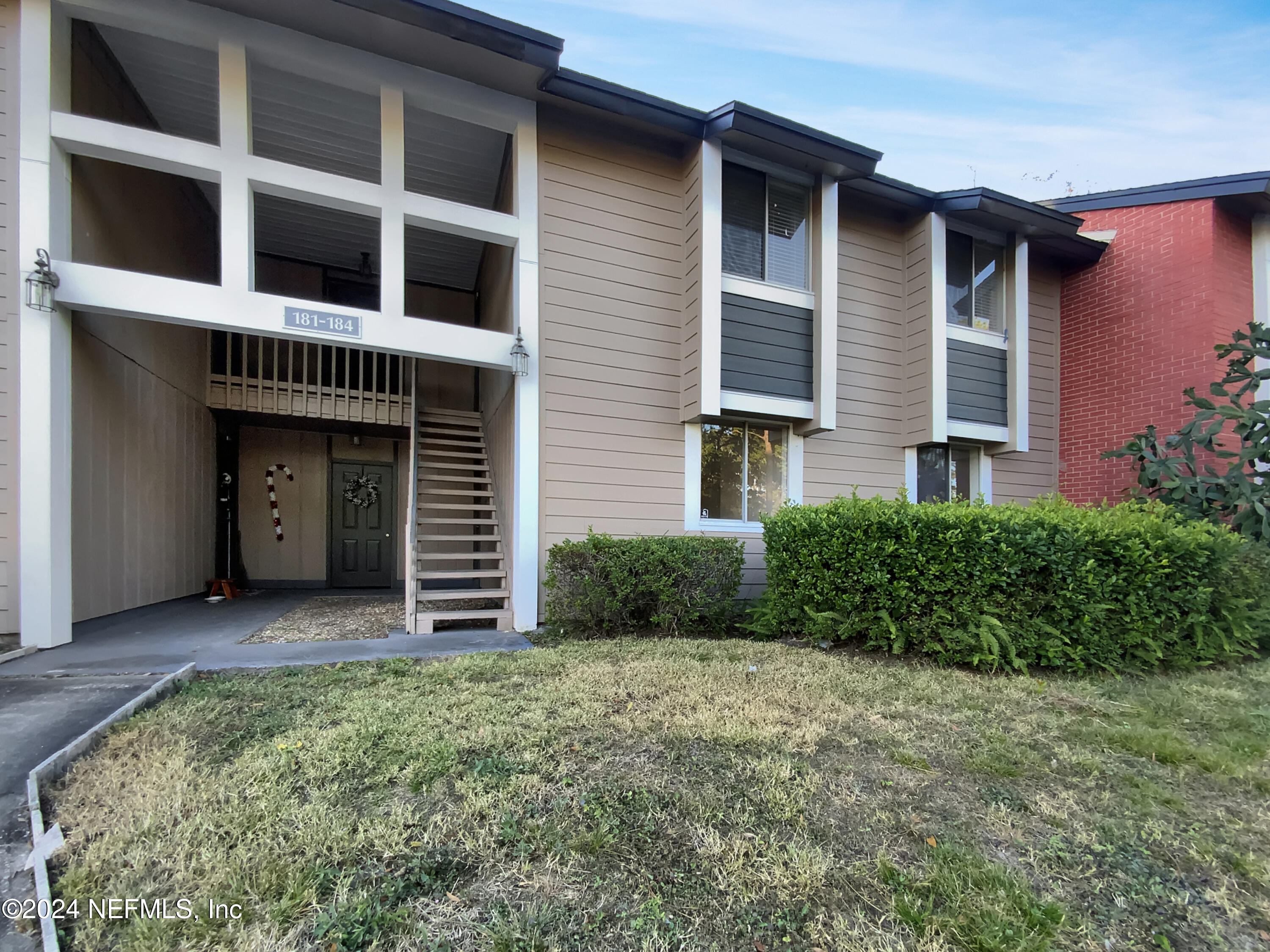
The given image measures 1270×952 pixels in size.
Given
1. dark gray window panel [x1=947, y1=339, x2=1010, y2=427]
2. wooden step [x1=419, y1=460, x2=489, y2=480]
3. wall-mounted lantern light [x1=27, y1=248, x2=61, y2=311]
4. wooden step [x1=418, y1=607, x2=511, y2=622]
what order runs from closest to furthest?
wall-mounted lantern light [x1=27, y1=248, x2=61, y2=311] → wooden step [x1=418, y1=607, x2=511, y2=622] → wooden step [x1=419, y1=460, x2=489, y2=480] → dark gray window panel [x1=947, y1=339, x2=1010, y2=427]

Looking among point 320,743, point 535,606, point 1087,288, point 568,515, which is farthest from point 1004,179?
point 320,743

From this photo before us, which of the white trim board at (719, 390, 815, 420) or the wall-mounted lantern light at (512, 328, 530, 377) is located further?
the white trim board at (719, 390, 815, 420)

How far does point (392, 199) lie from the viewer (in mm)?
5254

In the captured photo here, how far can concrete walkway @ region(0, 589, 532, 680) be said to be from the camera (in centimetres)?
395

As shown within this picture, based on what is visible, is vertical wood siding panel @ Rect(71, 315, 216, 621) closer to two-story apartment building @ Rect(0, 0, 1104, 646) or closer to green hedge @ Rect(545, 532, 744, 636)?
two-story apartment building @ Rect(0, 0, 1104, 646)

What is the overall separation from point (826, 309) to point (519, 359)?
3.63m

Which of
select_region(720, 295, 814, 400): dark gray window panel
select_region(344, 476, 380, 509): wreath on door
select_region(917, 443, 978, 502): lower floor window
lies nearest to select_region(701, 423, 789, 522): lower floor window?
select_region(720, 295, 814, 400): dark gray window panel

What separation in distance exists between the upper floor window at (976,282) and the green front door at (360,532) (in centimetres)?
950

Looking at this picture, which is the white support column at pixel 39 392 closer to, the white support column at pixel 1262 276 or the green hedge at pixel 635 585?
the green hedge at pixel 635 585

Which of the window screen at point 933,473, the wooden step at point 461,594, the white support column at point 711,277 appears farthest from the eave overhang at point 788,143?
the wooden step at point 461,594

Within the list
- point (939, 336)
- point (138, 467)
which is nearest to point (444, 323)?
point (138, 467)

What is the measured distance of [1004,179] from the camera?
43.3 ft

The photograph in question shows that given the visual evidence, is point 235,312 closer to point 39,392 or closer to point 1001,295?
point 39,392

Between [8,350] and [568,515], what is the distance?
4.78 meters
